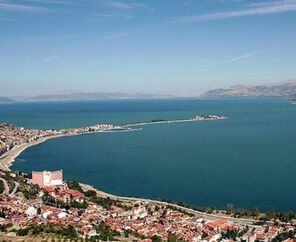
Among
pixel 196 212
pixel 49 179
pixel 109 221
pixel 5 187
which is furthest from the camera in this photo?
pixel 49 179

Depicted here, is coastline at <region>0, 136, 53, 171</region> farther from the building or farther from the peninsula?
the building

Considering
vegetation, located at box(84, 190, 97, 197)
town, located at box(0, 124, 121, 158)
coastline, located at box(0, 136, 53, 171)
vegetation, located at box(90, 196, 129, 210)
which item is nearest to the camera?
vegetation, located at box(90, 196, 129, 210)

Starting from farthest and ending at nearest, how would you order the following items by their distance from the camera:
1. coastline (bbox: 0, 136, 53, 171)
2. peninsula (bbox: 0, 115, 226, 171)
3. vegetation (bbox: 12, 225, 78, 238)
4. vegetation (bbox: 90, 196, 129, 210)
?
peninsula (bbox: 0, 115, 226, 171)
coastline (bbox: 0, 136, 53, 171)
vegetation (bbox: 90, 196, 129, 210)
vegetation (bbox: 12, 225, 78, 238)

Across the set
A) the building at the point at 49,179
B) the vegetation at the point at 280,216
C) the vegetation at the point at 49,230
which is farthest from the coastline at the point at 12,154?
the vegetation at the point at 280,216

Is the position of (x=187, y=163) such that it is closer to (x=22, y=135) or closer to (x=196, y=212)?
(x=196, y=212)

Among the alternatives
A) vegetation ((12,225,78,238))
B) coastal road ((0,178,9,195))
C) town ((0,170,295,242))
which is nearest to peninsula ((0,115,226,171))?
coastal road ((0,178,9,195))

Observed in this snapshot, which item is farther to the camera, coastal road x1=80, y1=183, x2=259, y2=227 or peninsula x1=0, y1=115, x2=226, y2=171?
peninsula x1=0, y1=115, x2=226, y2=171

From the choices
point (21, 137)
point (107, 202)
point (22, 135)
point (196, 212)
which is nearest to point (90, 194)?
point (107, 202)

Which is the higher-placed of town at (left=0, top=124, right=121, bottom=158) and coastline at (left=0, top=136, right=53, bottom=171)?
town at (left=0, top=124, right=121, bottom=158)
